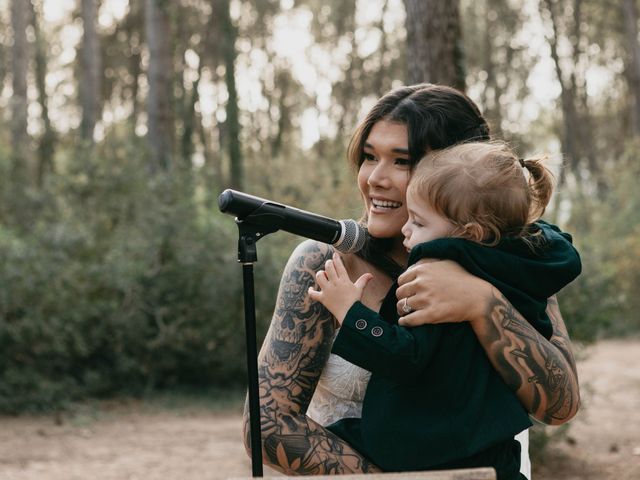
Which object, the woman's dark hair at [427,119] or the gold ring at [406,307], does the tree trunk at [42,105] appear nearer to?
the woman's dark hair at [427,119]

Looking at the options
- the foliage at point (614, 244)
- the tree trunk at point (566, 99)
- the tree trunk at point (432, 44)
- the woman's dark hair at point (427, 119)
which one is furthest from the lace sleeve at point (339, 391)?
the tree trunk at point (566, 99)

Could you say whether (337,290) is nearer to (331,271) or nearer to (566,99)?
(331,271)

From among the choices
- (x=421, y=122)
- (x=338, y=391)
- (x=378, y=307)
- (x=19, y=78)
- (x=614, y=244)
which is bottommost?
(x=614, y=244)

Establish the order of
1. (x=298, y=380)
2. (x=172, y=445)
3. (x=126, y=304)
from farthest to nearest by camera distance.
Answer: (x=126, y=304) → (x=172, y=445) → (x=298, y=380)

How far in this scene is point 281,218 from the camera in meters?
2.22

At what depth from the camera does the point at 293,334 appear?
2590 mm

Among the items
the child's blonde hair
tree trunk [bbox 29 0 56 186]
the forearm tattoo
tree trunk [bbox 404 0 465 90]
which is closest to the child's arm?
the forearm tattoo

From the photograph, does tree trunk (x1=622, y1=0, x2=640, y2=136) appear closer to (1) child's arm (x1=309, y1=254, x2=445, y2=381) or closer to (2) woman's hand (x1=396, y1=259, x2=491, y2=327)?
(2) woman's hand (x1=396, y1=259, x2=491, y2=327)

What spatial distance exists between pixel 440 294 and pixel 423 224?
0.24 m

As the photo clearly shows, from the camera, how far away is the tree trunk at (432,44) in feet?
20.6

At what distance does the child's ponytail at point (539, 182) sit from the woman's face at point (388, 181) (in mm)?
334

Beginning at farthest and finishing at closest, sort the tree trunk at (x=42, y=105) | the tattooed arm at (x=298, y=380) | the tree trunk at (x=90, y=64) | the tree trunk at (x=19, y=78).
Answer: the tree trunk at (x=42, y=105)
the tree trunk at (x=90, y=64)
the tree trunk at (x=19, y=78)
the tattooed arm at (x=298, y=380)

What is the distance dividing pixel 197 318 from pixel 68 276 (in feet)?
4.62

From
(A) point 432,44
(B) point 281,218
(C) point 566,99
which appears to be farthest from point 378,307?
(C) point 566,99
